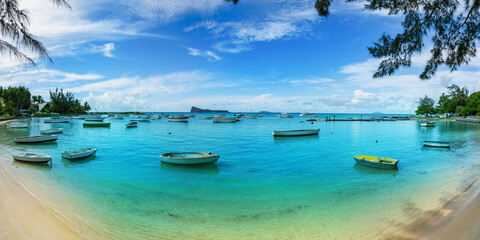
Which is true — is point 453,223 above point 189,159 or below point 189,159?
below

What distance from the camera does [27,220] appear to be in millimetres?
8367

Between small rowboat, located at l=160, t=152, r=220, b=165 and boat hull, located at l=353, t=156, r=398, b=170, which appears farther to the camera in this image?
small rowboat, located at l=160, t=152, r=220, b=165

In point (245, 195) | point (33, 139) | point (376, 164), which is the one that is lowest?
point (245, 195)

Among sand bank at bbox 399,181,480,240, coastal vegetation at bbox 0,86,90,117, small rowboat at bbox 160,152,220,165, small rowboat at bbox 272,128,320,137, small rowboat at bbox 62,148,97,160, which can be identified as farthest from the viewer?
coastal vegetation at bbox 0,86,90,117

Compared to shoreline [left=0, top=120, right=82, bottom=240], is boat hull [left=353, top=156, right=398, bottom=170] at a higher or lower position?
higher

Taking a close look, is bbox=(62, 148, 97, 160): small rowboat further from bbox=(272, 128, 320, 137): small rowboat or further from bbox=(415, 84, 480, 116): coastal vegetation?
bbox=(415, 84, 480, 116): coastal vegetation

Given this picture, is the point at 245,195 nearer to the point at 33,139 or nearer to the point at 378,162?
the point at 378,162

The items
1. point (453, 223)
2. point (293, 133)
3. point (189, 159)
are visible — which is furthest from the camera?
point (293, 133)

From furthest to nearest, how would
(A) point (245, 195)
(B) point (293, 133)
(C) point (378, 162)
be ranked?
1. (B) point (293, 133)
2. (C) point (378, 162)
3. (A) point (245, 195)

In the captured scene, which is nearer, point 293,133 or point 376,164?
point 376,164

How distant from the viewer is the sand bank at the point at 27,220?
7.45 m

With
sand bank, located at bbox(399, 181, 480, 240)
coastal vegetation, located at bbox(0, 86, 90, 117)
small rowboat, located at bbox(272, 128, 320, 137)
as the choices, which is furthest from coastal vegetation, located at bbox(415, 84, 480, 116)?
coastal vegetation, located at bbox(0, 86, 90, 117)

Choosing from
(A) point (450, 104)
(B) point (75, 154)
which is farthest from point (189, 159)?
(A) point (450, 104)

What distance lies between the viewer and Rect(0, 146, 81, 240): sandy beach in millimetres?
7453
